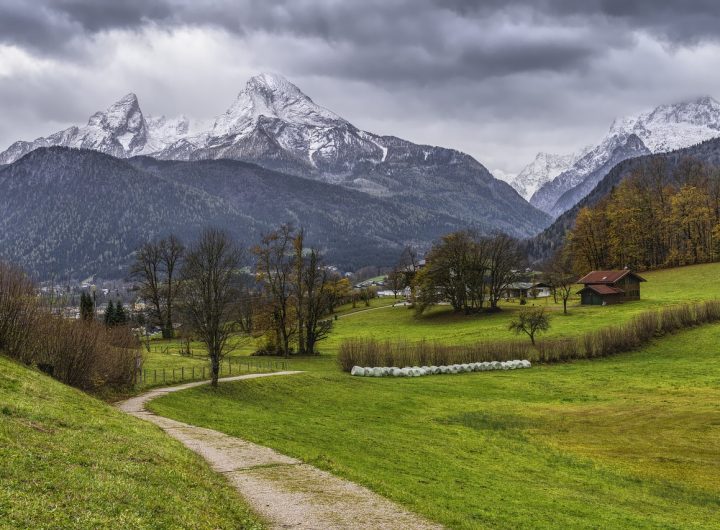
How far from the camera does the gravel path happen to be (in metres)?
17.8

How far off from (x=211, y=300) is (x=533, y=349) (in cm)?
4218

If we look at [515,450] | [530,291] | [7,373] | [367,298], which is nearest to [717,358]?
[515,450]

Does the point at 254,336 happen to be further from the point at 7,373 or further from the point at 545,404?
the point at 7,373

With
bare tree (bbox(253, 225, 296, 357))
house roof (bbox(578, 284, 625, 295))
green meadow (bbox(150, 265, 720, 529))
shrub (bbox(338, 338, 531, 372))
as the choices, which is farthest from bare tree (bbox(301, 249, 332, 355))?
house roof (bbox(578, 284, 625, 295))

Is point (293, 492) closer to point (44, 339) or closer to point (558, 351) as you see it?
point (44, 339)

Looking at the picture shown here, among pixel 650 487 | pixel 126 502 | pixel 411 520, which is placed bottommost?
pixel 650 487

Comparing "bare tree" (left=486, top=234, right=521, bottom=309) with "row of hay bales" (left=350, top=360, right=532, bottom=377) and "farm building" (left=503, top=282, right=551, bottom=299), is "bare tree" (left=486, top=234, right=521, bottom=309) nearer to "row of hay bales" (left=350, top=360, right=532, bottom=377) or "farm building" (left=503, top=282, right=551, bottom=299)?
"farm building" (left=503, top=282, right=551, bottom=299)

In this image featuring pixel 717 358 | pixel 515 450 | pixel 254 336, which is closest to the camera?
pixel 515 450

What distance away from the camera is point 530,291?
15200 cm

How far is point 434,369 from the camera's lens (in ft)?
229

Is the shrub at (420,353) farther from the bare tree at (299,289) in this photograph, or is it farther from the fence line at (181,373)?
the fence line at (181,373)

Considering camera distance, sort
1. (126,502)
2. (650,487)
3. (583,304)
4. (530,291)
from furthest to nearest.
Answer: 1. (530,291)
2. (583,304)
3. (650,487)
4. (126,502)

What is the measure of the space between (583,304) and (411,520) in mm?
102175

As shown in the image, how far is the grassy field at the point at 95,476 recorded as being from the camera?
1351 centimetres
